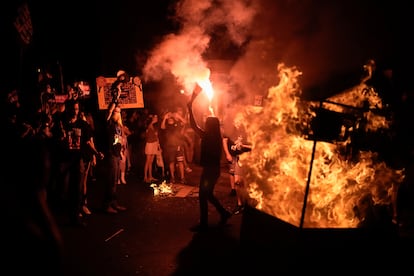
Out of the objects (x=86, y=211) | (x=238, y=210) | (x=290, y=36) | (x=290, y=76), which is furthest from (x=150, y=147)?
(x=290, y=76)

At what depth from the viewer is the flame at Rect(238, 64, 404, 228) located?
5430mm

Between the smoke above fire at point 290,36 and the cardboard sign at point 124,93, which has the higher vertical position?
the smoke above fire at point 290,36

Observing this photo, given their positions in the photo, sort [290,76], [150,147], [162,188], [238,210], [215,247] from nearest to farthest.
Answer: [290,76] < [215,247] < [238,210] < [162,188] < [150,147]

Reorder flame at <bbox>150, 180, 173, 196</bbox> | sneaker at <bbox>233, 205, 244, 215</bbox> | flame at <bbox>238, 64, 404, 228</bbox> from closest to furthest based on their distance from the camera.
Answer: flame at <bbox>238, 64, 404, 228</bbox> → sneaker at <bbox>233, 205, 244, 215</bbox> → flame at <bbox>150, 180, 173, 196</bbox>

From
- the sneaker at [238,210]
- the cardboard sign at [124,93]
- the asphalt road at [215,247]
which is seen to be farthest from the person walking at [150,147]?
the sneaker at [238,210]

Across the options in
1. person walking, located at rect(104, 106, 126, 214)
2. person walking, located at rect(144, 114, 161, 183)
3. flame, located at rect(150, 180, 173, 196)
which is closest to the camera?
person walking, located at rect(104, 106, 126, 214)

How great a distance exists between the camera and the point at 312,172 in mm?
5598

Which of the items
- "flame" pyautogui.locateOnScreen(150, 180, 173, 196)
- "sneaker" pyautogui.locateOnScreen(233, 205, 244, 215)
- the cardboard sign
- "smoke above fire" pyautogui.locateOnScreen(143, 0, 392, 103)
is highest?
"smoke above fire" pyautogui.locateOnScreen(143, 0, 392, 103)

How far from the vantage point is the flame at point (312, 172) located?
5430 millimetres

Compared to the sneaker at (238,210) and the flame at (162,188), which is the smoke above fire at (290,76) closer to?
the sneaker at (238,210)

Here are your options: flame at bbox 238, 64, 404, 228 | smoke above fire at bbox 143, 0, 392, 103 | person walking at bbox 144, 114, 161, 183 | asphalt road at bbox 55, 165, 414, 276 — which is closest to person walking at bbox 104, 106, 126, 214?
asphalt road at bbox 55, 165, 414, 276

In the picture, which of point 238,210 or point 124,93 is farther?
point 124,93

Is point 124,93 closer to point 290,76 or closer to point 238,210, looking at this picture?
point 238,210

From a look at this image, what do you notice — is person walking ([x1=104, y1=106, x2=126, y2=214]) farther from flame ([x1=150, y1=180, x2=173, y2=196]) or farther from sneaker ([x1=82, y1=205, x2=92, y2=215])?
flame ([x1=150, y1=180, x2=173, y2=196])
